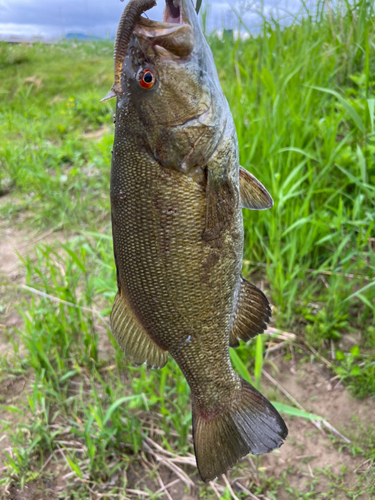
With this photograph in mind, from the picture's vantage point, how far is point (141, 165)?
92 centimetres

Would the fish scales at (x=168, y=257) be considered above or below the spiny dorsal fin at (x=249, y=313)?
above

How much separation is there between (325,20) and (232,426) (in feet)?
11.6

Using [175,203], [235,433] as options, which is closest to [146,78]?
[175,203]

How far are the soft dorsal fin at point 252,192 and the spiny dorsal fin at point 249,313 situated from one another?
25cm

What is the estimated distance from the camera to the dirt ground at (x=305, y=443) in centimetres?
165

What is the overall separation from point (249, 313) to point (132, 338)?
39 centimetres

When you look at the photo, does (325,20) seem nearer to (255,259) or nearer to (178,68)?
(255,259)

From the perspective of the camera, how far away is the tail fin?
1060 mm

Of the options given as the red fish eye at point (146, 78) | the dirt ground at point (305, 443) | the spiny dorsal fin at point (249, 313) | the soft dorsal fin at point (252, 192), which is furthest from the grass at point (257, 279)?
the red fish eye at point (146, 78)

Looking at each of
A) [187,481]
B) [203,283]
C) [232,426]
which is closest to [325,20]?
[203,283]

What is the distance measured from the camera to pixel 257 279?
8.06ft

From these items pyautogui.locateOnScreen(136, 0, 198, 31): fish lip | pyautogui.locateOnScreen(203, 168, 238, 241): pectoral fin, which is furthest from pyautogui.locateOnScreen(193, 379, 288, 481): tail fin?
pyautogui.locateOnScreen(136, 0, 198, 31): fish lip

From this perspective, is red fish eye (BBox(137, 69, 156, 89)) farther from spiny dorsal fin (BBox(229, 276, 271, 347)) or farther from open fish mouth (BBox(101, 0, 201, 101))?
spiny dorsal fin (BBox(229, 276, 271, 347))

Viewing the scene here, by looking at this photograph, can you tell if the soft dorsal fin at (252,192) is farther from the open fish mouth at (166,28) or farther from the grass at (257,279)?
the grass at (257,279)
